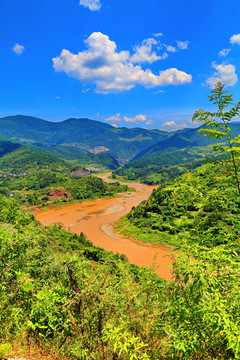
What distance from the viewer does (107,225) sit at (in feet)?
181

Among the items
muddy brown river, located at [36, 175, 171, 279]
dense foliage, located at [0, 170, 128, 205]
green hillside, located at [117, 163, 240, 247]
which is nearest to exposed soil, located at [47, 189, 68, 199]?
dense foliage, located at [0, 170, 128, 205]

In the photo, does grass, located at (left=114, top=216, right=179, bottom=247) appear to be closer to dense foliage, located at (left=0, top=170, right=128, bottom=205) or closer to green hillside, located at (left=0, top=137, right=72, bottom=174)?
dense foliage, located at (left=0, top=170, right=128, bottom=205)

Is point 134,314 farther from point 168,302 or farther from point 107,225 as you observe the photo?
point 107,225

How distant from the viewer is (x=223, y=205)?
172 inches

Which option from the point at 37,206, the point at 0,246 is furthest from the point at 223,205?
the point at 37,206

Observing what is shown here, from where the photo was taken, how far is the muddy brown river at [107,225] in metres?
35.4

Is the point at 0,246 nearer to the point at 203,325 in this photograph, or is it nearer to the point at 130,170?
the point at 203,325

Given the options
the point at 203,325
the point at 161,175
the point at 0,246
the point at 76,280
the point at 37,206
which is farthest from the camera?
the point at 161,175

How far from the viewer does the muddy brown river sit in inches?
1394

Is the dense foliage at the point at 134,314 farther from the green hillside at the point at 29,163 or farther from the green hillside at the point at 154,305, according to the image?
the green hillside at the point at 29,163

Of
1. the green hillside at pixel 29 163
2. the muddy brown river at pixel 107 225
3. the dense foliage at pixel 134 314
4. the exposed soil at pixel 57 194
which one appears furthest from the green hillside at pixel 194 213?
the green hillside at pixel 29 163

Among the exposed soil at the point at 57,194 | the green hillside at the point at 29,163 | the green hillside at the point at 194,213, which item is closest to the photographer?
the green hillside at the point at 194,213

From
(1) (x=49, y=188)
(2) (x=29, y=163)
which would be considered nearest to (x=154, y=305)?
(1) (x=49, y=188)

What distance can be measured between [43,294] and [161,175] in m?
154
